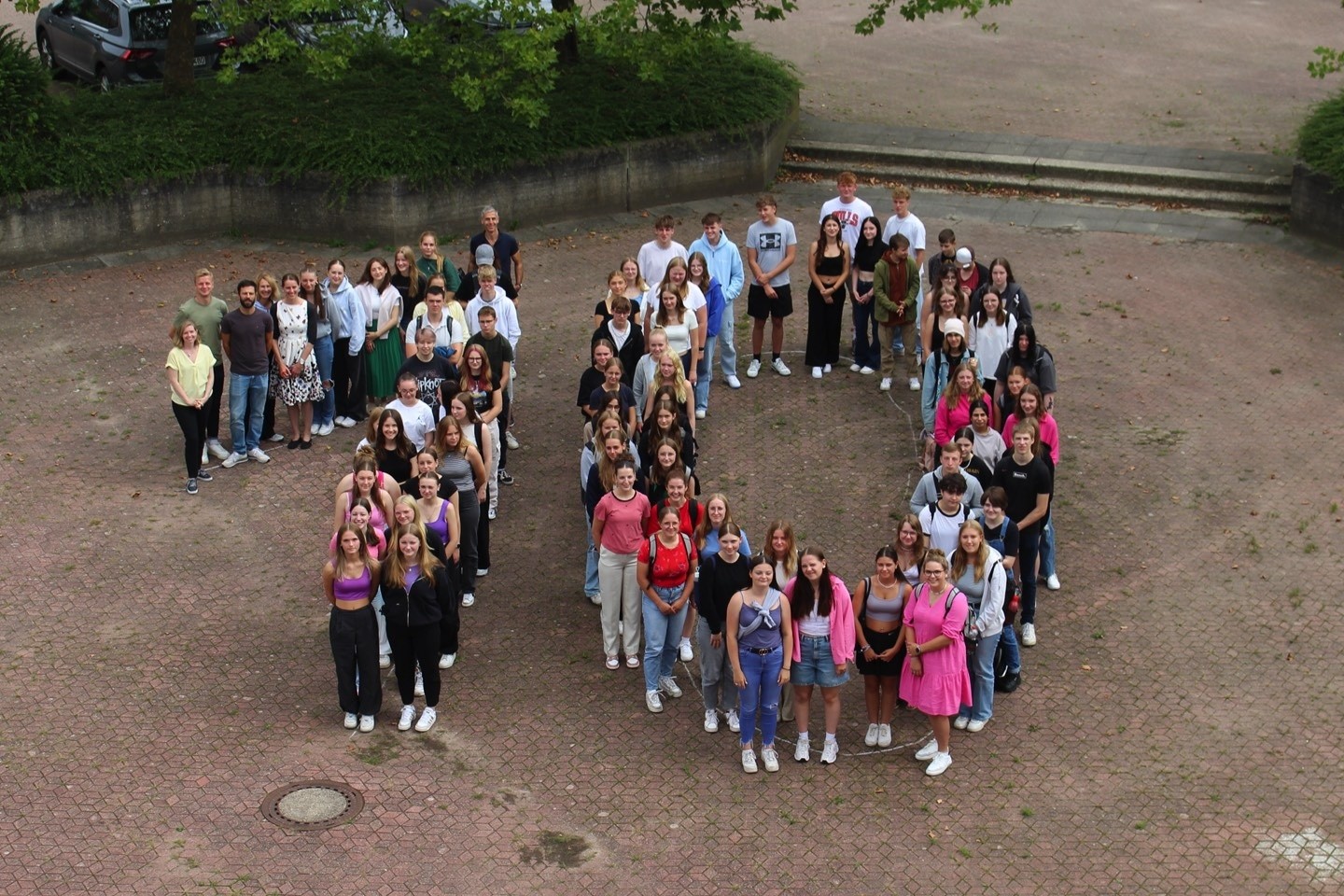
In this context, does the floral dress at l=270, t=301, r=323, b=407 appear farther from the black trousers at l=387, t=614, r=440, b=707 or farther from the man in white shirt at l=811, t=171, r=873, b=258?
the man in white shirt at l=811, t=171, r=873, b=258

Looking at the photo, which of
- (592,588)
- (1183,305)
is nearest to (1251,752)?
(592,588)

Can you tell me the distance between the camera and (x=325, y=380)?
1658 centimetres

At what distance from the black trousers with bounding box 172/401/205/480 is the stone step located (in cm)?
1121

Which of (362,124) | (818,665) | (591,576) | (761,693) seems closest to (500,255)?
(591,576)

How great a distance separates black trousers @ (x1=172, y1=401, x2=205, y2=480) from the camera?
15.4 m

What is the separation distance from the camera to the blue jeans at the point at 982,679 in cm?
1208

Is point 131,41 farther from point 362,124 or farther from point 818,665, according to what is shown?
point 818,665

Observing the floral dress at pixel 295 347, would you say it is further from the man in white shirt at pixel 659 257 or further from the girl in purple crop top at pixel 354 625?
the girl in purple crop top at pixel 354 625

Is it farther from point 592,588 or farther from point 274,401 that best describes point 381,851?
point 274,401

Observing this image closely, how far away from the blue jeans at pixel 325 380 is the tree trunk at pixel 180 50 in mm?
8049

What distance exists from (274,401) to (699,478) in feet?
13.6

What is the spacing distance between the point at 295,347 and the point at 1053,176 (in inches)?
461

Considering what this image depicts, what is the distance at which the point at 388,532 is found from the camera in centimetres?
1259

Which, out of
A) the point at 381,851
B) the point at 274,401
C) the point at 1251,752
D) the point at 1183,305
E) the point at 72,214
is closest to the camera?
the point at 381,851
